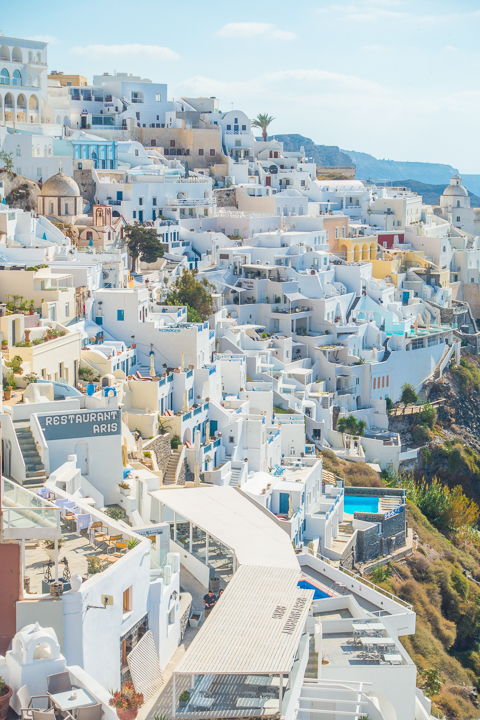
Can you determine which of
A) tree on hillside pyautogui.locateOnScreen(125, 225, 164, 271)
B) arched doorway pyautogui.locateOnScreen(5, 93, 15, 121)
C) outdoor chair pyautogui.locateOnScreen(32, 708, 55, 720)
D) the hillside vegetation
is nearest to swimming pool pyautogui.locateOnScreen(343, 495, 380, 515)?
the hillside vegetation

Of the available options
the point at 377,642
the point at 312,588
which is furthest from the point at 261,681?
the point at 312,588

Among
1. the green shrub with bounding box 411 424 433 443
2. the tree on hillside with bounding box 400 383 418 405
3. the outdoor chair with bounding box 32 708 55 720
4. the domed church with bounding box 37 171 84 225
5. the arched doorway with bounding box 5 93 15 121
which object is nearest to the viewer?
the outdoor chair with bounding box 32 708 55 720

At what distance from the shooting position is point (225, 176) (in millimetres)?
63250

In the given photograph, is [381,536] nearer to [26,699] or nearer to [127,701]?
[127,701]

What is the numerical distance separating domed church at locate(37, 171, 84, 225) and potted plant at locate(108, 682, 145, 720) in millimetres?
30883

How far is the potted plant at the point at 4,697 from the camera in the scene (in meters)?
11.7

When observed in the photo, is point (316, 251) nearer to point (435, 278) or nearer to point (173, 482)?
point (435, 278)

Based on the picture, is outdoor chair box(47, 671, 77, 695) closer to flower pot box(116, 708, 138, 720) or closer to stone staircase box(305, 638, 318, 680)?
flower pot box(116, 708, 138, 720)

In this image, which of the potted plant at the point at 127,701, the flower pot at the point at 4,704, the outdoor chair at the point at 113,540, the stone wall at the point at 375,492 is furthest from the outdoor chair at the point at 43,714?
the stone wall at the point at 375,492

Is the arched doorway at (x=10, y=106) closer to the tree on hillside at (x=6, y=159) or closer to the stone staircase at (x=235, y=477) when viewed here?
the tree on hillside at (x=6, y=159)

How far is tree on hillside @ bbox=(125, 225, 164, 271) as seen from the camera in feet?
146

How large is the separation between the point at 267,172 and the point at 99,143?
16.1 metres

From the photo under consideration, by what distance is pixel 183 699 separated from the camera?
566 inches

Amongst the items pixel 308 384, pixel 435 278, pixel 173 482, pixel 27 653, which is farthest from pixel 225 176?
pixel 27 653
